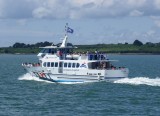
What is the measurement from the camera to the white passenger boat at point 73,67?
79.1m

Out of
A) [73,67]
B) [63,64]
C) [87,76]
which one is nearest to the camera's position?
[87,76]

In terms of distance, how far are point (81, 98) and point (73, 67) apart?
58.3ft

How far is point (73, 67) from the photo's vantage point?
8031 centimetres

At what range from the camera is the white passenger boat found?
260ft

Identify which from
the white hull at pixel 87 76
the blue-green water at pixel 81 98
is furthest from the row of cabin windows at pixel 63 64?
the blue-green water at pixel 81 98

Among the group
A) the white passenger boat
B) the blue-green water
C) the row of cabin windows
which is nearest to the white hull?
the white passenger boat

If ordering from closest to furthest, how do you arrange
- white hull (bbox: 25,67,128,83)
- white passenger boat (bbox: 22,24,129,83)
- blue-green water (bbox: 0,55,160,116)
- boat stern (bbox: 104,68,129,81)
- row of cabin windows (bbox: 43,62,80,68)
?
blue-green water (bbox: 0,55,160,116)
boat stern (bbox: 104,68,129,81)
white hull (bbox: 25,67,128,83)
white passenger boat (bbox: 22,24,129,83)
row of cabin windows (bbox: 43,62,80,68)

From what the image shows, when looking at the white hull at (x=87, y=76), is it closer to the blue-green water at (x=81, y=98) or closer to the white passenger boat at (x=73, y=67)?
the white passenger boat at (x=73, y=67)

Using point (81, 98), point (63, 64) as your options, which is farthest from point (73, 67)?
point (81, 98)

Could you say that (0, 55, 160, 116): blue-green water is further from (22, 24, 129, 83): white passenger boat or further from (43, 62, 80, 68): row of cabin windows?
Result: (43, 62, 80, 68): row of cabin windows

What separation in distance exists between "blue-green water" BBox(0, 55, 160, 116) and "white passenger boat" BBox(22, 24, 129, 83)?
5.00ft

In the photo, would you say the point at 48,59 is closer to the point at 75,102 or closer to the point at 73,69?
the point at 73,69

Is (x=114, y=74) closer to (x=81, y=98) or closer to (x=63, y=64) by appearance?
(x=63, y=64)

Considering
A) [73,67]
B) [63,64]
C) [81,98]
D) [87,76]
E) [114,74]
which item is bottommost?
[81,98]
